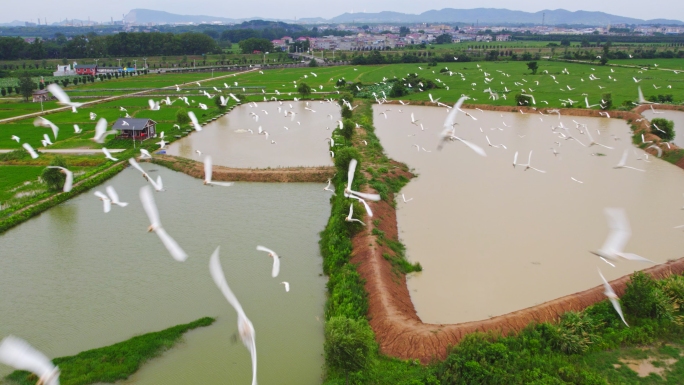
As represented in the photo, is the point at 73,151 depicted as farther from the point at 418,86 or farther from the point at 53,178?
the point at 418,86

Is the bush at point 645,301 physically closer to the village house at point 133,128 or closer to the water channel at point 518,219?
the water channel at point 518,219

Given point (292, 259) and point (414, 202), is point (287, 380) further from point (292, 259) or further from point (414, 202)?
point (414, 202)

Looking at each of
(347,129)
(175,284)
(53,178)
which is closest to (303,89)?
(347,129)

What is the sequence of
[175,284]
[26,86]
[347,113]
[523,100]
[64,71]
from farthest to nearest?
[64,71], [26,86], [523,100], [347,113], [175,284]

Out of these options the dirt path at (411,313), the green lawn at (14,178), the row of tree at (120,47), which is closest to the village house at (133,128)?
the green lawn at (14,178)

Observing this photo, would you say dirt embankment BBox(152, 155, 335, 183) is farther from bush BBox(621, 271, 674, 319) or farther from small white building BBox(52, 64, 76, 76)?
small white building BBox(52, 64, 76, 76)

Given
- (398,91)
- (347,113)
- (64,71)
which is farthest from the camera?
(64,71)
